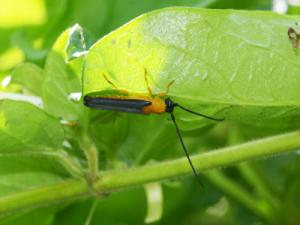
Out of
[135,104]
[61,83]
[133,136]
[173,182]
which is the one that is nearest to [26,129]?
[61,83]

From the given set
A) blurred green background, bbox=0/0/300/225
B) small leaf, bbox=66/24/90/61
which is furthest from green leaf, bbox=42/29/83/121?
blurred green background, bbox=0/0/300/225

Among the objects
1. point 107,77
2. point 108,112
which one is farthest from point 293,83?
point 108,112

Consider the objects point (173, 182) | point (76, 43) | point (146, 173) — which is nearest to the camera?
point (76, 43)

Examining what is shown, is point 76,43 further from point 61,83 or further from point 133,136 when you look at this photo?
point 133,136

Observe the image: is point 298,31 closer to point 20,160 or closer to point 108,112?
point 108,112

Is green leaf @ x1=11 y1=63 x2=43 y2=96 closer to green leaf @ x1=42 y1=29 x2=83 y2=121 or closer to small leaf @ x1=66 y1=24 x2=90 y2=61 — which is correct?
green leaf @ x1=42 y1=29 x2=83 y2=121

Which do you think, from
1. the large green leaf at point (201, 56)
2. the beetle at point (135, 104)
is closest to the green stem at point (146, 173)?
the beetle at point (135, 104)

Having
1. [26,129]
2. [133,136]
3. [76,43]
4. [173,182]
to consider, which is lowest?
[173,182]
